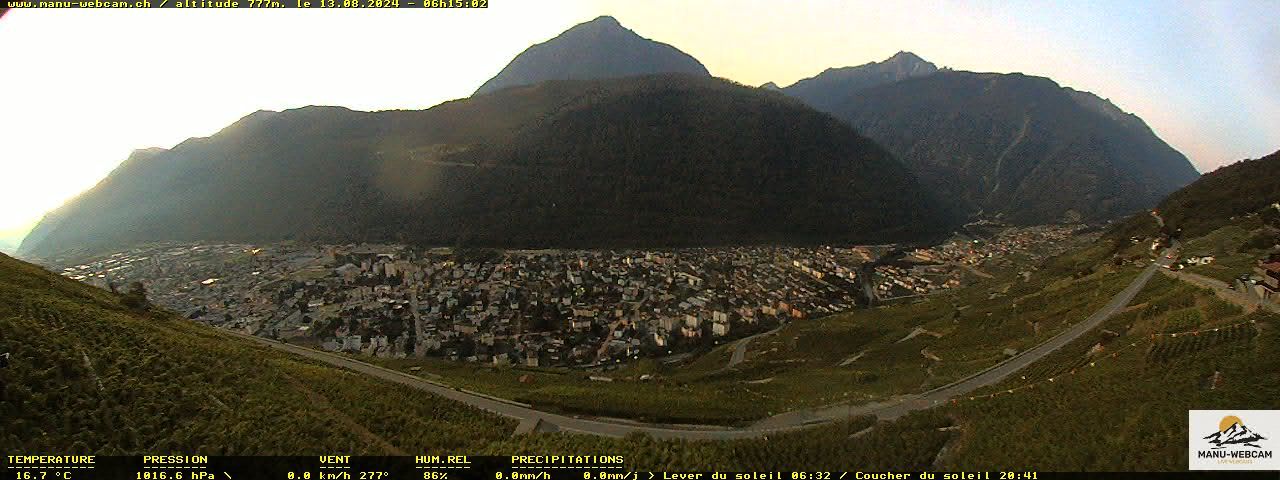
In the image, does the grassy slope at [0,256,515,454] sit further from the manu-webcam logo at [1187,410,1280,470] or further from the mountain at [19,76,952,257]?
the mountain at [19,76,952,257]

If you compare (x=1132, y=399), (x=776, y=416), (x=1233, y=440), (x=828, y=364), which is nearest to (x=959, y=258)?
(x=828, y=364)

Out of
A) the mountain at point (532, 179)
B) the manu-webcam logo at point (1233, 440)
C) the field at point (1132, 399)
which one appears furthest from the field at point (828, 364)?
the mountain at point (532, 179)

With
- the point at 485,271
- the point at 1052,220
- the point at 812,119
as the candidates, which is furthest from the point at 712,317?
the point at 1052,220

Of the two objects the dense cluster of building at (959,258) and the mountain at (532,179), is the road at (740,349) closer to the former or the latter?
the dense cluster of building at (959,258)

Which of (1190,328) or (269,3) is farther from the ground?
(269,3)

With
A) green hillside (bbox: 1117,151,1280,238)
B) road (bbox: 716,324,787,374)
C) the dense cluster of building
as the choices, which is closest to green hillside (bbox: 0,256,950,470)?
road (bbox: 716,324,787,374)

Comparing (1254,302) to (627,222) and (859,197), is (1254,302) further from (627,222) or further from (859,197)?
(859,197)

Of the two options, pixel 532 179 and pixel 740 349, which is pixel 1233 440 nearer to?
pixel 740 349
